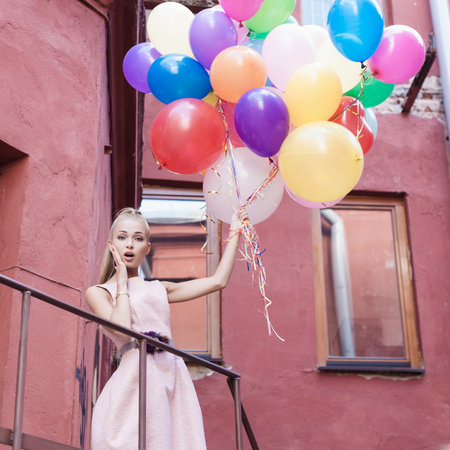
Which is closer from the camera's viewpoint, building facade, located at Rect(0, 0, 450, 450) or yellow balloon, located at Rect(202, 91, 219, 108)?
building facade, located at Rect(0, 0, 450, 450)

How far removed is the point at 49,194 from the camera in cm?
387

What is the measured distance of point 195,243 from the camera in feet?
27.1

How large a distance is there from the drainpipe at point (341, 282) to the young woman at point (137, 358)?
488 centimetres

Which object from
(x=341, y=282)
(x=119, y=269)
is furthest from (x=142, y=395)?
(x=341, y=282)

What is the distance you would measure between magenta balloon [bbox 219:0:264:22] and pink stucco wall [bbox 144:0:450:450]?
427 centimetres

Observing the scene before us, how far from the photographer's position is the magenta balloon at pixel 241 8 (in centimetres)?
365

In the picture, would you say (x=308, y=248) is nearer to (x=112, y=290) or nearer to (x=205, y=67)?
(x=205, y=67)

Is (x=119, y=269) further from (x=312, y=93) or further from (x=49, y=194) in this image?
(x=312, y=93)

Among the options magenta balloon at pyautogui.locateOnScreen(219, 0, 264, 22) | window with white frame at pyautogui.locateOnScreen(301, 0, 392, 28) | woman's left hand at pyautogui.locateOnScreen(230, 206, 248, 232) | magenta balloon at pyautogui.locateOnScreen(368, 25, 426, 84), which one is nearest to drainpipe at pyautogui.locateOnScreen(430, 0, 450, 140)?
window with white frame at pyautogui.locateOnScreen(301, 0, 392, 28)

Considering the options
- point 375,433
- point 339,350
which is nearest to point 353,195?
point 339,350

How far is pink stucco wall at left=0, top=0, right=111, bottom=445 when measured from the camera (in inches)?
137

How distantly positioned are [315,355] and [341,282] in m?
1.08

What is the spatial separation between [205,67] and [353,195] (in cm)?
491

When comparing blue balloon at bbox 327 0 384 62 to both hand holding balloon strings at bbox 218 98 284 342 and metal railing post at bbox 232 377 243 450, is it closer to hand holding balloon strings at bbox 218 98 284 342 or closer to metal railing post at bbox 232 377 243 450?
hand holding balloon strings at bbox 218 98 284 342
